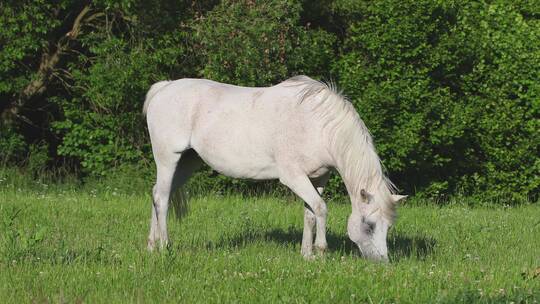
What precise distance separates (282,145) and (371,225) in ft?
3.81

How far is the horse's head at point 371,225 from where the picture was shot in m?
8.15

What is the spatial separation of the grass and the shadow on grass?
23mm

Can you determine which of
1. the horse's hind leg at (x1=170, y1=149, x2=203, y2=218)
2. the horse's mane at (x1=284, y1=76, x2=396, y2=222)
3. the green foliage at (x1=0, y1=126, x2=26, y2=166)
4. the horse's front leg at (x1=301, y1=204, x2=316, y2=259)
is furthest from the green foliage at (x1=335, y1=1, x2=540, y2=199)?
the horse's mane at (x1=284, y1=76, x2=396, y2=222)

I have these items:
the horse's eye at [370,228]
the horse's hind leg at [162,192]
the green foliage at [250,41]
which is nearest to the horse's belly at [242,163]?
the horse's hind leg at [162,192]

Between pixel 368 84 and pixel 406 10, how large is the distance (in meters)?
1.48

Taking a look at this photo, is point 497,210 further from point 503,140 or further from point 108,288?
point 108,288

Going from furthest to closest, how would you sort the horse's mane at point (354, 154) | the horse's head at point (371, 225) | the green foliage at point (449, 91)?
1. the green foliage at point (449, 91)
2. the horse's mane at point (354, 154)
3. the horse's head at point (371, 225)

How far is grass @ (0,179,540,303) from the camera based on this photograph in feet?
21.1

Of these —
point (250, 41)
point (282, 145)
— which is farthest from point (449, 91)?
point (282, 145)

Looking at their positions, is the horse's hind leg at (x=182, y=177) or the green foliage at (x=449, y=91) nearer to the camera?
the horse's hind leg at (x=182, y=177)

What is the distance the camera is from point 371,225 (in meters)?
8.21

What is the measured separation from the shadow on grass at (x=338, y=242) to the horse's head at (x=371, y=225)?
438 millimetres

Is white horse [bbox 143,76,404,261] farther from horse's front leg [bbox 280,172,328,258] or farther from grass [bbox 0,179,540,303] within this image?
grass [bbox 0,179,540,303]

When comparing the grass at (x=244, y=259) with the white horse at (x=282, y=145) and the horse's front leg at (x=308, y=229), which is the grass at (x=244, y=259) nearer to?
the horse's front leg at (x=308, y=229)
